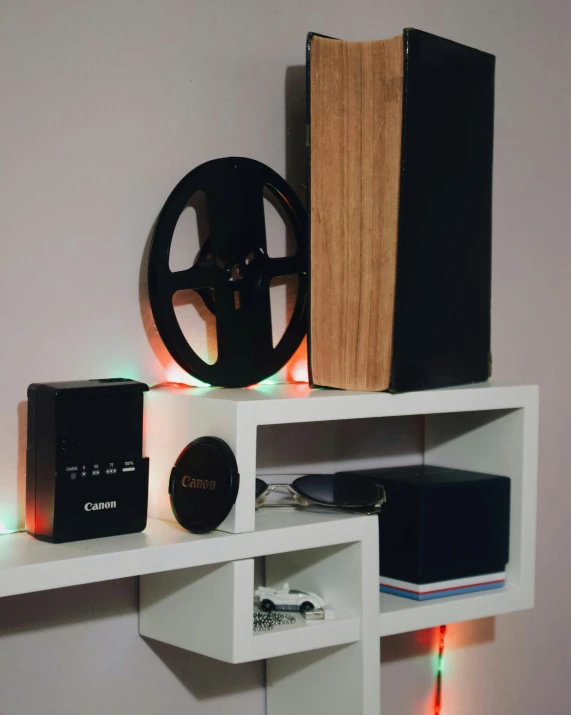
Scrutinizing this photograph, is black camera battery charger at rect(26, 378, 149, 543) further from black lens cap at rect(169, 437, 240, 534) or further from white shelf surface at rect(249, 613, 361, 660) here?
white shelf surface at rect(249, 613, 361, 660)

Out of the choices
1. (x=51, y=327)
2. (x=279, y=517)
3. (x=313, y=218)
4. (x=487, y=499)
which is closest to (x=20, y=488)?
(x=51, y=327)

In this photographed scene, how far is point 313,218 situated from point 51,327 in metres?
0.32

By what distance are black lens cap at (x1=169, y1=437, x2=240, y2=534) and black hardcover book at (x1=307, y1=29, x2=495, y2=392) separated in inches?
8.3

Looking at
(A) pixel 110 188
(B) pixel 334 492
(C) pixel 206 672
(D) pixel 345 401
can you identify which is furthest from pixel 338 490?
(A) pixel 110 188

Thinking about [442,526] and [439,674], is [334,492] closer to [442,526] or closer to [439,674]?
[442,526]

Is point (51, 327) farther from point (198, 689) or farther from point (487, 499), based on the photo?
point (487, 499)

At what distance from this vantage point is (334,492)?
111cm

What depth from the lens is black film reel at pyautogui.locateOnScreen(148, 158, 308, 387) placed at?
1.08 m

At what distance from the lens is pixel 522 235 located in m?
1.48

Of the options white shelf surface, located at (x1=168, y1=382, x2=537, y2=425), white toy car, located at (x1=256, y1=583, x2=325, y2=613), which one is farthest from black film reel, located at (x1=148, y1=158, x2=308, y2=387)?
white toy car, located at (x1=256, y1=583, x2=325, y2=613)

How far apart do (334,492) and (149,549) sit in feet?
0.90

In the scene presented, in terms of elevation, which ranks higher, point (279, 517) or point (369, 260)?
point (369, 260)

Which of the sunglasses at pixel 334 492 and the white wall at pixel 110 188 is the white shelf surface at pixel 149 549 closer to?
the sunglasses at pixel 334 492

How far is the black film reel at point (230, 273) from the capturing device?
1.08 metres
